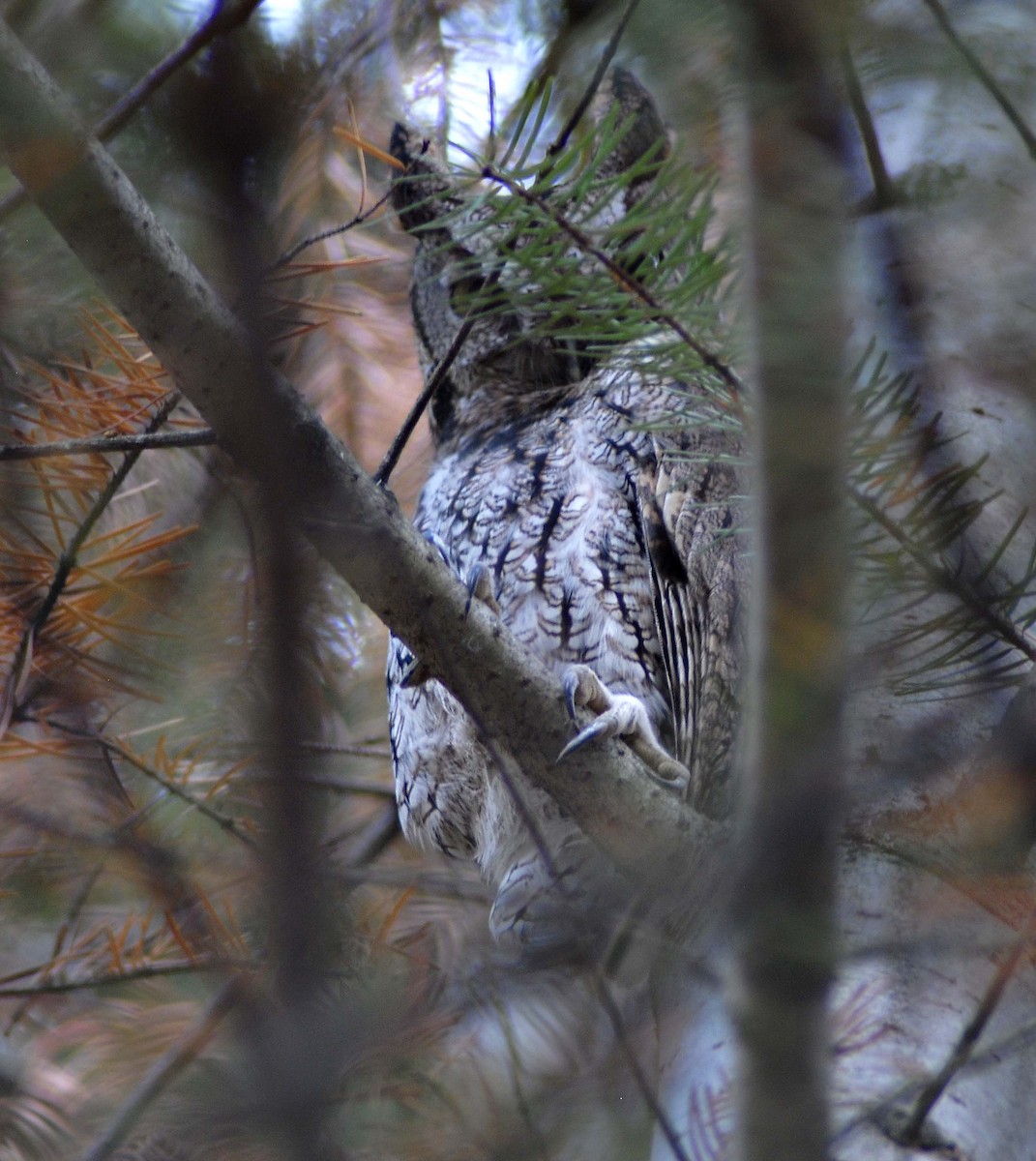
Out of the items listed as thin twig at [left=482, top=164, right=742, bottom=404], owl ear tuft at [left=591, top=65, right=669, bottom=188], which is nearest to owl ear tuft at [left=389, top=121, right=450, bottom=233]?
owl ear tuft at [left=591, top=65, right=669, bottom=188]

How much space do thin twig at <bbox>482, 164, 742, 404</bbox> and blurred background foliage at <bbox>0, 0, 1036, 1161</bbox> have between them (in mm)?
81

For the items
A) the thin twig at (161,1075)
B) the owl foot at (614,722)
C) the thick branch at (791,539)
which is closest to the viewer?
the thick branch at (791,539)

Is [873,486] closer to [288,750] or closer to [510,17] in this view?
[288,750]

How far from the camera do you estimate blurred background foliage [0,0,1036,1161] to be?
1021 millimetres

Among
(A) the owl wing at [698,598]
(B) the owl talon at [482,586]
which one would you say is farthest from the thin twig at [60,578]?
(A) the owl wing at [698,598]

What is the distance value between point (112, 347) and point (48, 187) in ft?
1.96

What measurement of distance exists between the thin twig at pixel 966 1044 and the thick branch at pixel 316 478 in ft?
0.92

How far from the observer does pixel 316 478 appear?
905mm

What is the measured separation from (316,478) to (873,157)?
0.62 metres

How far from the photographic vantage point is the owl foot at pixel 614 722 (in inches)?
44.6

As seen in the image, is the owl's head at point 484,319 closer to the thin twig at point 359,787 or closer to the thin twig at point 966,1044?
the thin twig at point 359,787

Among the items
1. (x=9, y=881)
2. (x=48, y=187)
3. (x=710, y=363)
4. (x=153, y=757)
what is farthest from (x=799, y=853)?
(x=9, y=881)

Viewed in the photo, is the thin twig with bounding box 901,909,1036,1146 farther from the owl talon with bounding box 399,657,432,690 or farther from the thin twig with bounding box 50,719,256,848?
the thin twig with bounding box 50,719,256,848

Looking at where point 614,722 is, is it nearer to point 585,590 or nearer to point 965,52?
point 585,590
